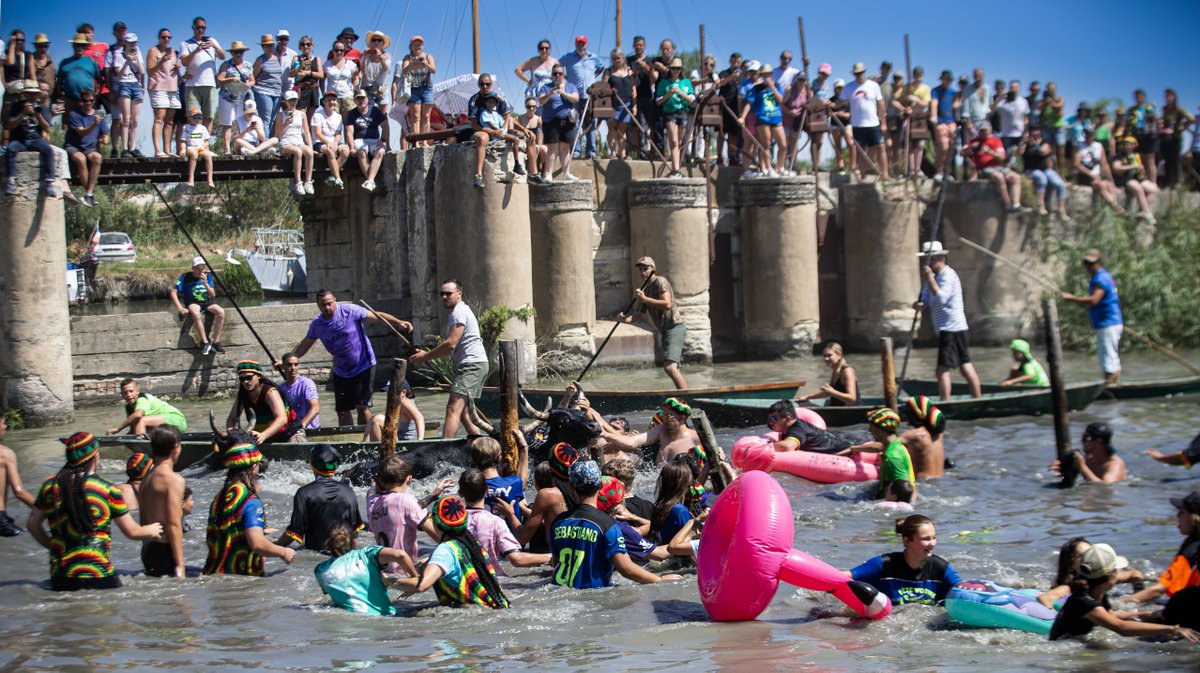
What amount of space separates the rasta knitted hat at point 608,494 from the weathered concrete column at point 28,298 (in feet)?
34.2

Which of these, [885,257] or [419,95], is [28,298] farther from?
[885,257]

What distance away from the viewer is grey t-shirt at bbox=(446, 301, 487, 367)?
1420 centimetres

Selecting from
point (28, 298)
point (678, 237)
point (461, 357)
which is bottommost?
point (461, 357)

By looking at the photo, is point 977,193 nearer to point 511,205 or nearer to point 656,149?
point 656,149

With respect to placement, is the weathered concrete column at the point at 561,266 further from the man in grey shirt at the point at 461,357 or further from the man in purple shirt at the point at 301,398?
the man in purple shirt at the point at 301,398

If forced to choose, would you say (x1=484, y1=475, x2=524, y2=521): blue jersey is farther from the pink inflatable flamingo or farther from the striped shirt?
the striped shirt

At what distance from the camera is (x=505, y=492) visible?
10227 mm

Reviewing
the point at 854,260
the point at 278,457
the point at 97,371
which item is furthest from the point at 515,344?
the point at 854,260

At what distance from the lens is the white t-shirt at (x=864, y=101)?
22.8m

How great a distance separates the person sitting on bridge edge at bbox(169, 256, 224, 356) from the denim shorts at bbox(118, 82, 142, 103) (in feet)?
7.55

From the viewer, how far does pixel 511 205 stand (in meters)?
19.5

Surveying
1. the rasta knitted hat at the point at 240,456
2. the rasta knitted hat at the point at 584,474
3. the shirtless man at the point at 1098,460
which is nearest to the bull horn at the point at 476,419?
the rasta knitted hat at the point at 240,456

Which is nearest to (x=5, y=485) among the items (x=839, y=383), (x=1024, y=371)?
(x=839, y=383)

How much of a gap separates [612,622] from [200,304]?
474 inches
